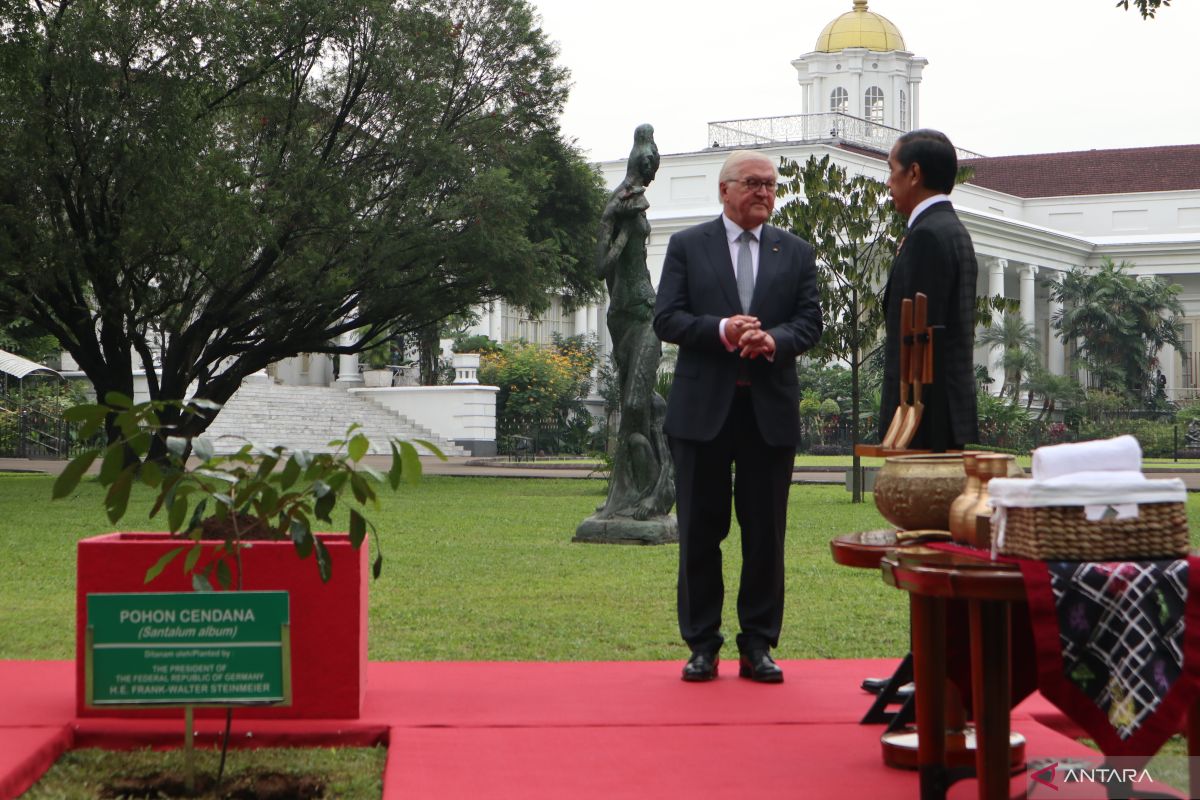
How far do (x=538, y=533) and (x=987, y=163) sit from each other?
55.4 meters

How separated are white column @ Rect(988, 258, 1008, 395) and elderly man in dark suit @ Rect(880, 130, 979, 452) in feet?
126

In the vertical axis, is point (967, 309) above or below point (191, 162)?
below

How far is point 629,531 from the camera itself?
12281 mm

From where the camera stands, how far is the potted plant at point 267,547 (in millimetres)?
4156

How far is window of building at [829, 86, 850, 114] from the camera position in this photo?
61.4 meters

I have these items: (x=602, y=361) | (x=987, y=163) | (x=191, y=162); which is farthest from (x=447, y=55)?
(x=987, y=163)

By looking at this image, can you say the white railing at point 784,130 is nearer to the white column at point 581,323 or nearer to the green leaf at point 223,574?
the white column at point 581,323

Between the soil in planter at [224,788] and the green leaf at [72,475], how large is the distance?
0.78m

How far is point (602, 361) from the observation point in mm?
47500

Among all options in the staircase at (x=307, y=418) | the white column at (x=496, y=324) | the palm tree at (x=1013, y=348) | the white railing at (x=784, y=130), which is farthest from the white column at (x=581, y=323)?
the staircase at (x=307, y=418)

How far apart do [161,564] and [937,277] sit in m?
2.37

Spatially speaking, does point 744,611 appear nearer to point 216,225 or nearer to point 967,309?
point 967,309

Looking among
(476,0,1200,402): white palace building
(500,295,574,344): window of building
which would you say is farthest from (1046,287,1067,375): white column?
(500,295,574,344): window of building

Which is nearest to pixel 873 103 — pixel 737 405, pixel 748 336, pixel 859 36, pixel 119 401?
pixel 859 36
